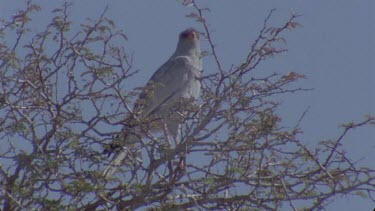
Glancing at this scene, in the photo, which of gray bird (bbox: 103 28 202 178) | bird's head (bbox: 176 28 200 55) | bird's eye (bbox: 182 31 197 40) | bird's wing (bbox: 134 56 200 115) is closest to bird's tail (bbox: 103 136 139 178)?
gray bird (bbox: 103 28 202 178)

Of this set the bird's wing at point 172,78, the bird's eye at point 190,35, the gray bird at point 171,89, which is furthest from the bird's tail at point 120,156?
the bird's eye at point 190,35

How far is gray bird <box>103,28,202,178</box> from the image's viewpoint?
7168 mm

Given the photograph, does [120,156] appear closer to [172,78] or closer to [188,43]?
[172,78]

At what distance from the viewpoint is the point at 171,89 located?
920 cm

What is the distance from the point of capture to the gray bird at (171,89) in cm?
717

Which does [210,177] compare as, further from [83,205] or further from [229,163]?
[83,205]

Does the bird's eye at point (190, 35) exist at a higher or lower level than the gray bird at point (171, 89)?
higher

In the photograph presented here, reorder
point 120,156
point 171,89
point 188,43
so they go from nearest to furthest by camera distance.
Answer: point 120,156 < point 171,89 < point 188,43

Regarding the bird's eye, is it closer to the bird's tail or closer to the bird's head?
the bird's head

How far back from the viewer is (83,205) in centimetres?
671

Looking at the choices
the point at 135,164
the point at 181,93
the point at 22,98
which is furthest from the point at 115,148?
the point at 181,93

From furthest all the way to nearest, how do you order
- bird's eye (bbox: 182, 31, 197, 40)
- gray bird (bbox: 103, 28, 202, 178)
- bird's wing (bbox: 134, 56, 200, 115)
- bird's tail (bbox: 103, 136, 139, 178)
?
bird's eye (bbox: 182, 31, 197, 40) → bird's wing (bbox: 134, 56, 200, 115) → gray bird (bbox: 103, 28, 202, 178) → bird's tail (bbox: 103, 136, 139, 178)

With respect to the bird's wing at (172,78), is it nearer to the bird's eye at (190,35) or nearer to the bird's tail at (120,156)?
the bird's eye at (190,35)

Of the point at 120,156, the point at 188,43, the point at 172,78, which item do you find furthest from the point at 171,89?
the point at 120,156
